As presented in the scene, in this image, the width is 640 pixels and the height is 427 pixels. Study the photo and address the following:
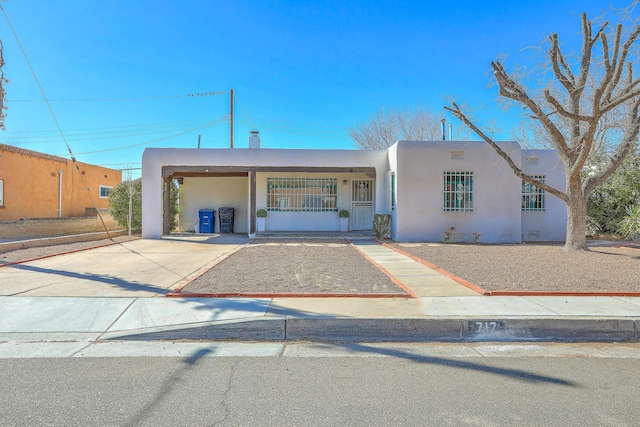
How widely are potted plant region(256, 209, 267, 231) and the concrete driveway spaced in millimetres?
3607

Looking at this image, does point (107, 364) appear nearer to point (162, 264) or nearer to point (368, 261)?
point (162, 264)

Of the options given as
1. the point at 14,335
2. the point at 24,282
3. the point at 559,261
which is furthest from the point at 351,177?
the point at 14,335

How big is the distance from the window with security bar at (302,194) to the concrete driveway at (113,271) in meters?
4.57

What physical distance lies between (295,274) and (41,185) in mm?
18219

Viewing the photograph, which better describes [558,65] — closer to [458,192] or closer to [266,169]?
[458,192]

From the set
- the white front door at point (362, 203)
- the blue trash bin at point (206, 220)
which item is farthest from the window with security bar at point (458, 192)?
the blue trash bin at point (206, 220)

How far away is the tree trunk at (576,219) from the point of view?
37.2 feet

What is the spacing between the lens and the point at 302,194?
1736 cm

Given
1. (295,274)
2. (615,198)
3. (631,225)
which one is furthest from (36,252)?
(615,198)

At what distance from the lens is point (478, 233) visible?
1431 cm

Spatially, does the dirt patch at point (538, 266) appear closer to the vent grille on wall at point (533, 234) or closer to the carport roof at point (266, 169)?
the vent grille on wall at point (533, 234)

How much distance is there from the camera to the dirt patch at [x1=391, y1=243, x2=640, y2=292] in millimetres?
7102

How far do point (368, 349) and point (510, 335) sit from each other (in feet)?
6.19

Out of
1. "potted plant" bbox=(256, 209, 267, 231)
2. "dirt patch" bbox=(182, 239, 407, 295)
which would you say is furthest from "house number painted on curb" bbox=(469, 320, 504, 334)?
"potted plant" bbox=(256, 209, 267, 231)
